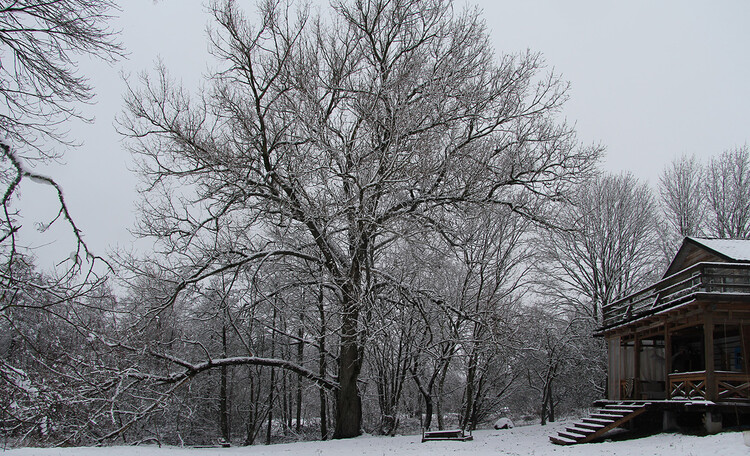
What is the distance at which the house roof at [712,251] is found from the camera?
1464cm

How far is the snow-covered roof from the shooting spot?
14523mm

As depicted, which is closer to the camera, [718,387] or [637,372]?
[718,387]

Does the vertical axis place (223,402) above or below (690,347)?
below

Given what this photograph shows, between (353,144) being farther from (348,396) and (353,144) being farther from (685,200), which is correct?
(685,200)

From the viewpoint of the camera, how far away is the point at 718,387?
12742mm

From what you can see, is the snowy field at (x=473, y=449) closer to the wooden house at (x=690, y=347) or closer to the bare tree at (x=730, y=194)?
the wooden house at (x=690, y=347)

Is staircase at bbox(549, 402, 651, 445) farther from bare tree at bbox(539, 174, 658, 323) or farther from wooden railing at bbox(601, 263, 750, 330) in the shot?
bare tree at bbox(539, 174, 658, 323)

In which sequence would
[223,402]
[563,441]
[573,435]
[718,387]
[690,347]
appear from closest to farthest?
[718,387]
[563,441]
[573,435]
[690,347]
[223,402]

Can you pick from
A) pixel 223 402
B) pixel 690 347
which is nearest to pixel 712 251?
pixel 690 347

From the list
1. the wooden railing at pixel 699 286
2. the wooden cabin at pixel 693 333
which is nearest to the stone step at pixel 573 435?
the wooden cabin at pixel 693 333

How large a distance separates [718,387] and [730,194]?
18.6 metres

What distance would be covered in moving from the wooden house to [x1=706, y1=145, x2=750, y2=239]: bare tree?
11190mm

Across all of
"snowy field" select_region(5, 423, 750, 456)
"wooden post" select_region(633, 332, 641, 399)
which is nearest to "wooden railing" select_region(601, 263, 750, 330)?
"wooden post" select_region(633, 332, 641, 399)

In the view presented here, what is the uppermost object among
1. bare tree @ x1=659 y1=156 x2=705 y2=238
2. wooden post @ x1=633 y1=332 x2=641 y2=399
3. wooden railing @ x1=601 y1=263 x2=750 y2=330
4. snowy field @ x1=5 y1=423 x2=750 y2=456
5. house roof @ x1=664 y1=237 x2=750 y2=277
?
bare tree @ x1=659 y1=156 x2=705 y2=238
